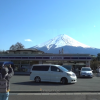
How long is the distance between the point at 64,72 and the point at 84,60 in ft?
61.8

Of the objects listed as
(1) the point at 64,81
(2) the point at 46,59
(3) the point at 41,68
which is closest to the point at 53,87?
(1) the point at 64,81

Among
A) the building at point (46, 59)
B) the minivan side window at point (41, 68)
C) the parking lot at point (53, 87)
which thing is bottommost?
the parking lot at point (53, 87)

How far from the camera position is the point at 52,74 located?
15.6m

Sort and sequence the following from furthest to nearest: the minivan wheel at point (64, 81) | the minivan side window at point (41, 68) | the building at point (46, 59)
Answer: the building at point (46, 59) → the minivan side window at point (41, 68) → the minivan wheel at point (64, 81)

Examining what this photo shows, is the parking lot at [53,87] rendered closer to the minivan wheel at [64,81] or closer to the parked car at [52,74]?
the minivan wheel at [64,81]

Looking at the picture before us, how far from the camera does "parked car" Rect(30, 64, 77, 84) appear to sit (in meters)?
15.0

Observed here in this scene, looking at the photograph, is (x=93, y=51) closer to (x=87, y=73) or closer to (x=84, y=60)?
(x=84, y=60)

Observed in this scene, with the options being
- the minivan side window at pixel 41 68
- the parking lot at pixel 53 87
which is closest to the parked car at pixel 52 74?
the minivan side window at pixel 41 68

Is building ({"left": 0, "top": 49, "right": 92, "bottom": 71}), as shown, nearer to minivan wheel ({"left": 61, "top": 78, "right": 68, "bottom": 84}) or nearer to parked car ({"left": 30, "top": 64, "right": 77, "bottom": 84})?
parked car ({"left": 30, "top": 64, "right": 77, "bottom": 84})

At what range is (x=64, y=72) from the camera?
49.6 ft

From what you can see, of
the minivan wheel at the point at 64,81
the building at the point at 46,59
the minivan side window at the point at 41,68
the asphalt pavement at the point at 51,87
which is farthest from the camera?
the building at the point at 46,59

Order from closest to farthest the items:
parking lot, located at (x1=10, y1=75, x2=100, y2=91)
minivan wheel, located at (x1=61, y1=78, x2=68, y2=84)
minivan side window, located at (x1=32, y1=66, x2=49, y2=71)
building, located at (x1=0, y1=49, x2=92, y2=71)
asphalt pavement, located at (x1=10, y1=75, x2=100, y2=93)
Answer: asphalt pavement, located at (x1=10, y1=75, x2=100, y2=93), parking lot, located at (x1=10, y1=75, x2=100, y2=91), minivan wheel, located at (x1=61, y1=78, x2=68, y2=84), minivan side window, located at (x1=32, y1=66, x2=49, y2=71), building, located at (x1=0, y1=49, x2=92, y2=71)

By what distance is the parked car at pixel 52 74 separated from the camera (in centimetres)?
1499

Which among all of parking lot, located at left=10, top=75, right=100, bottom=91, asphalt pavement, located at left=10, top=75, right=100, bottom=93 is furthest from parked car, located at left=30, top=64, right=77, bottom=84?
asphalt pavement, located at left=10, top=75, right=100, bottom=93
